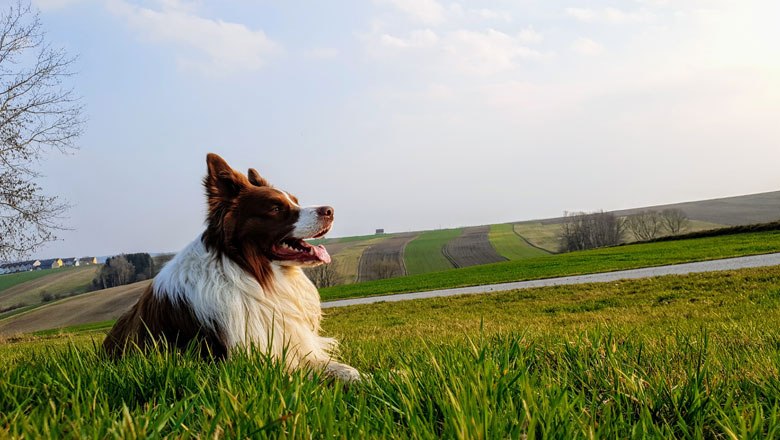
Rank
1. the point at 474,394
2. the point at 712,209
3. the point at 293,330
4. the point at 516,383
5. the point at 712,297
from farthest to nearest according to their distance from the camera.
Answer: the point at 712,209 < the point at 712,297 < the point at 293,330 < the point at 516,383 < the point at 474,394

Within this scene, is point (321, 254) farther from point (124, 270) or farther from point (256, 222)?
point (124, 270)

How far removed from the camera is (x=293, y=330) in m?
4.61

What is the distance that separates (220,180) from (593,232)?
3526 inches

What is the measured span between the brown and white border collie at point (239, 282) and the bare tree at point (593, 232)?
8606cm

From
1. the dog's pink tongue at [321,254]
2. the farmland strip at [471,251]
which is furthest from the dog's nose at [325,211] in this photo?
the farmland strip at [471,251]

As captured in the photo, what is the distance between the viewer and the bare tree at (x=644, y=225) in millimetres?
89750

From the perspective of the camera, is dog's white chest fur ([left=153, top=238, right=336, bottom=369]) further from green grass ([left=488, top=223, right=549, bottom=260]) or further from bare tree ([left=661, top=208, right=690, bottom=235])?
bare tree ([left=661, top=208, right=690, bottom=235])

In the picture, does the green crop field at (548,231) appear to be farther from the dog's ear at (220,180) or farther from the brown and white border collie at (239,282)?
the dog's ear at (220,180)

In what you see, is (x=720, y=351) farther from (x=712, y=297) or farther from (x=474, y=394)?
(x=712, y=297)

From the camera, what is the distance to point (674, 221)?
9006 centimetres

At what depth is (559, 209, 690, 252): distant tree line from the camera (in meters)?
86.3

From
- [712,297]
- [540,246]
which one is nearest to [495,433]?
[712,297]

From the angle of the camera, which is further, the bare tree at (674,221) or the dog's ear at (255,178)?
the bare tree at (674,221)

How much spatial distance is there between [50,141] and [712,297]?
2540 centimetres
